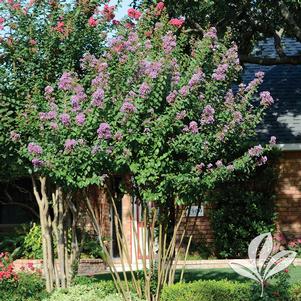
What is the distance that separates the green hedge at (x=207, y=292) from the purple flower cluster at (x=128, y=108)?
98.3 inches

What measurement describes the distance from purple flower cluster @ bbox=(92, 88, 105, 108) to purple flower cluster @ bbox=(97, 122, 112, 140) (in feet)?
0.94

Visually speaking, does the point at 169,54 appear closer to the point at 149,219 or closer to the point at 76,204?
the point at 149,219

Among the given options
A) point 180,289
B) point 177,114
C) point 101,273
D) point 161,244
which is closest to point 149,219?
point 161,244

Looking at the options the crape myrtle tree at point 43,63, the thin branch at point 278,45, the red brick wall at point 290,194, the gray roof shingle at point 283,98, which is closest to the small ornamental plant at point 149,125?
the crape myrtle tree at point 43,63

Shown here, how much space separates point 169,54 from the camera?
839 centimetres

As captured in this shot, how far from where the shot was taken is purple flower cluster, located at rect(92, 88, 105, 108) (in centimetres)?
798

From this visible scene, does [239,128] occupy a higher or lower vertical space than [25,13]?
lower

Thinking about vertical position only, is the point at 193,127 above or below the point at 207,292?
above

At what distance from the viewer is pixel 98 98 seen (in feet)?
26.3

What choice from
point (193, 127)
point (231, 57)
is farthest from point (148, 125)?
point (231, 57)

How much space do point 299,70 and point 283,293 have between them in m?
13.2

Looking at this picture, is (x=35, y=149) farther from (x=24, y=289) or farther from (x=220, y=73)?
(x=24, y=289)

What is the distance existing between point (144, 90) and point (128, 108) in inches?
13.1

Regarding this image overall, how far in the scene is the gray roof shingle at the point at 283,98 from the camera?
17.4 metres
